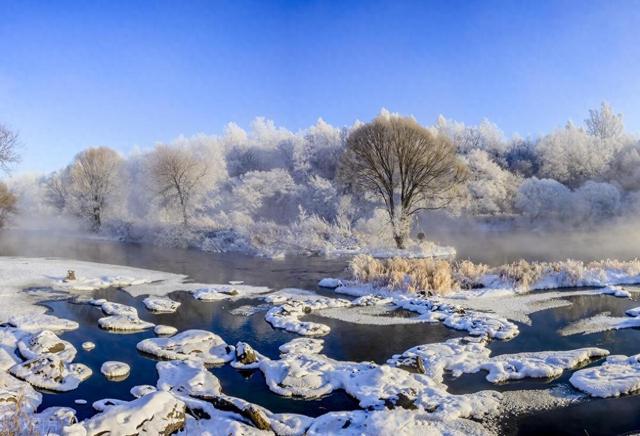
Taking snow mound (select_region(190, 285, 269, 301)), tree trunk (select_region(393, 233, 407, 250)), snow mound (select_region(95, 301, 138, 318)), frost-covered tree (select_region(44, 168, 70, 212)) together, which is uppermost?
frost-covered tree (select_region(44, 168, 70, 212))

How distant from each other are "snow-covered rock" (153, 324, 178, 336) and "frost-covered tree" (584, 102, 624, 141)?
7094 centimetres

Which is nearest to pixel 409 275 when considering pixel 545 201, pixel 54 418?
pixel 54 418

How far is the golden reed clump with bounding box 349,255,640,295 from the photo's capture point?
1712cm

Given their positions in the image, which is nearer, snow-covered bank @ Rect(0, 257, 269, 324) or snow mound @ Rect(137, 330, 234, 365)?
snow mound @ Rect(137, 330, 234, 365)

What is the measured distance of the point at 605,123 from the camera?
223 ft

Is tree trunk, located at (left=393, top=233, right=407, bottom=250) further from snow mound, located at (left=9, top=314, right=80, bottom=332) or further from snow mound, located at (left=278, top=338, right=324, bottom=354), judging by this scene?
snow mound, located at (left=9, top=314, right=80, bottom=332)

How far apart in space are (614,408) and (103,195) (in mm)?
50778

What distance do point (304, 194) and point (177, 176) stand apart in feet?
42.4

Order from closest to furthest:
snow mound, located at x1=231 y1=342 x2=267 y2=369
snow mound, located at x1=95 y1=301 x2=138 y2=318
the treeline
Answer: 1. snow mound, located at x1=231 y1=342 x2=267 y2=369
2. snow mound, located at x1=95 y1=301 x2=138 y2=318
3. the treeline

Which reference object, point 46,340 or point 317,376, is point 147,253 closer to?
point 46,340

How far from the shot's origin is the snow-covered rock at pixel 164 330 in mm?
11805

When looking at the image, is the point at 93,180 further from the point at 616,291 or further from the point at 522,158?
the point at 522,158

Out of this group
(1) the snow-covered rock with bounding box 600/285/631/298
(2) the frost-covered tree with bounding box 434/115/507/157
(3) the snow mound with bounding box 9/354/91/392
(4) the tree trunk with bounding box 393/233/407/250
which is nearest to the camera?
(3) the snow mound with bounding box 9/354/91/392

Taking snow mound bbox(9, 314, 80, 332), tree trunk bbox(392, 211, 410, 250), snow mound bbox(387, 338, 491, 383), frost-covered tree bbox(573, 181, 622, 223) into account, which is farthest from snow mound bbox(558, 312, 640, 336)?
frost-covered tree bbox(573, 181, 622, 223)
